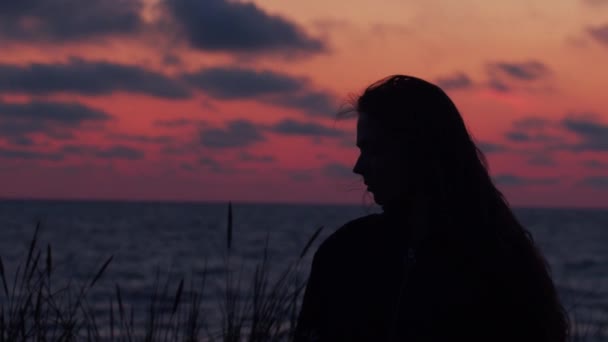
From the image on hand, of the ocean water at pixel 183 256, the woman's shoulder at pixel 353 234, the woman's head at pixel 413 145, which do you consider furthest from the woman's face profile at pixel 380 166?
the ocean water at pixel 183 256

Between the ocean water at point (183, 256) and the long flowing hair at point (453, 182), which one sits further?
the ocean water at point (183, 256)

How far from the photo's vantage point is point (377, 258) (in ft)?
9.19

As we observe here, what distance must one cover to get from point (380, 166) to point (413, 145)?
0.13 metres

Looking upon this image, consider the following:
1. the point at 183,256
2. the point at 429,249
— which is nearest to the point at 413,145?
the point at 429,249

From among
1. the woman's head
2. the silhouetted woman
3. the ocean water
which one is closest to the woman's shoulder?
the silhouetted woman

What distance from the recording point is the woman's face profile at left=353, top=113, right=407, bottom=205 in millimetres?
2641

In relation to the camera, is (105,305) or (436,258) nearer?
(436,258)

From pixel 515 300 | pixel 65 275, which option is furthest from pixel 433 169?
pixel 65 275

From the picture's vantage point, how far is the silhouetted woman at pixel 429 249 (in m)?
2.67

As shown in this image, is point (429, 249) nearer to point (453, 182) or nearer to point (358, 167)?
point (453, 182)

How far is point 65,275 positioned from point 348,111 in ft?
92.6

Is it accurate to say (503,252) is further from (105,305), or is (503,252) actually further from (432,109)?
(105,305)

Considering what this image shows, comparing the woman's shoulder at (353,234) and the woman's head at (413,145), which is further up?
the woman's head at (413,145)

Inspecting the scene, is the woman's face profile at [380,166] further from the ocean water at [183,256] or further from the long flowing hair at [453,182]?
the ocean water at [183,256]
